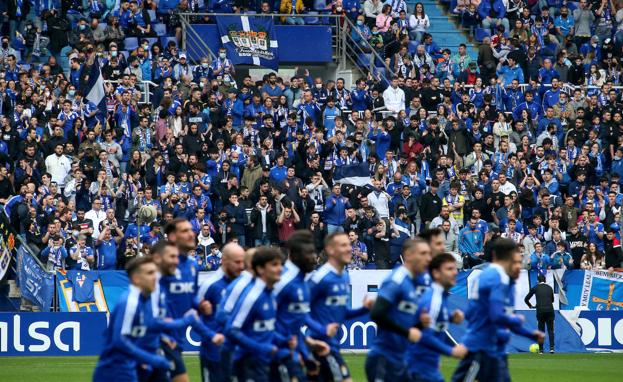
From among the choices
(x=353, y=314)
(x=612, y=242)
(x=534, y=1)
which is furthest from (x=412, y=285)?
(x=534, y=1)

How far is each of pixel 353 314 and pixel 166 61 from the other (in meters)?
21.3

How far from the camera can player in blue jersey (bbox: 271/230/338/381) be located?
12797 mm

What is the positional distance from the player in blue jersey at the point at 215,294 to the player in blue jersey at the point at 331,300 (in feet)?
4.10

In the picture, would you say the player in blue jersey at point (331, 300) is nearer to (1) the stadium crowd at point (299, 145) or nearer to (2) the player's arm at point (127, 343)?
(2) the player's arm at point (127, 343)

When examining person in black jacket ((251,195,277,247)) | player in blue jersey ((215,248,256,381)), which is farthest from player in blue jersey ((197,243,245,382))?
person in black jacket ((251,195,277,247))

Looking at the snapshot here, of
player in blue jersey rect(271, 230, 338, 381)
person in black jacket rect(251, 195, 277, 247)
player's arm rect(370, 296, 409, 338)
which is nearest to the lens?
player's arm rect(370, 296, 409, 338)

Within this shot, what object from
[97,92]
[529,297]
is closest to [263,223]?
[97,92]

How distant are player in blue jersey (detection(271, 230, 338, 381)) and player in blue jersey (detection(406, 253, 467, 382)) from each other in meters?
0.93

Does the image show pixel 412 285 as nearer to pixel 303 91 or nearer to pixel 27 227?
pixel 27 227

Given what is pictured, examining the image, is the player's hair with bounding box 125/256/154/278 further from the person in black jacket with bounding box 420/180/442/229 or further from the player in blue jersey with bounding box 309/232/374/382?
the person in black jacket with bounding box 420/180/442/229

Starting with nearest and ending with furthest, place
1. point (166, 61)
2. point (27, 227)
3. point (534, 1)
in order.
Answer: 1. point (27, 227)
2. point (166, 61)
3. point (534, 1)

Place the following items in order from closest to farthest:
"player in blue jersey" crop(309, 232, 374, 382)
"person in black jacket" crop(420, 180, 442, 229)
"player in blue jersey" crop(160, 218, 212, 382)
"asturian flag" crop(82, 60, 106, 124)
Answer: "player in blue jersey" crop(309, 232, 374, 382) < "player in blue jersey" crop(160, 218, 212, 382) < "person in black jacket" crop(420, 180, 442, 229) < "asturian flag" crop(82, 60, 106, 124)

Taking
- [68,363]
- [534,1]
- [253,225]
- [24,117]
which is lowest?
[68,363]

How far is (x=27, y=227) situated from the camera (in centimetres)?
2789
